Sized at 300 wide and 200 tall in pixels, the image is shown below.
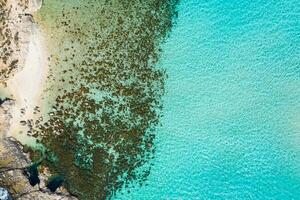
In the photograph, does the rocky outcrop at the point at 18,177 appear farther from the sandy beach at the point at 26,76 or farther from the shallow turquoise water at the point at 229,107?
the shallow turquoise water at the point at 229,107

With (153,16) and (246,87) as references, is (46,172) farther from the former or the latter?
(246,87)

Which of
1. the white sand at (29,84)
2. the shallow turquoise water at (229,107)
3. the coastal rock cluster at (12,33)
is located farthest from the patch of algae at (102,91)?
the coastal rock cluster at (12,33)

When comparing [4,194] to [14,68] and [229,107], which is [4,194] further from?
[229,107]

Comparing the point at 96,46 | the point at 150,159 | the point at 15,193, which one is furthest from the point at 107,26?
the point at 15,193

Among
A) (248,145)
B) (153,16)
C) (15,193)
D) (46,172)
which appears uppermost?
(153,16)

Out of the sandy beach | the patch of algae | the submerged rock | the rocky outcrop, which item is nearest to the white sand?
the sandy beach

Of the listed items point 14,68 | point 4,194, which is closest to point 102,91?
point 14,68
